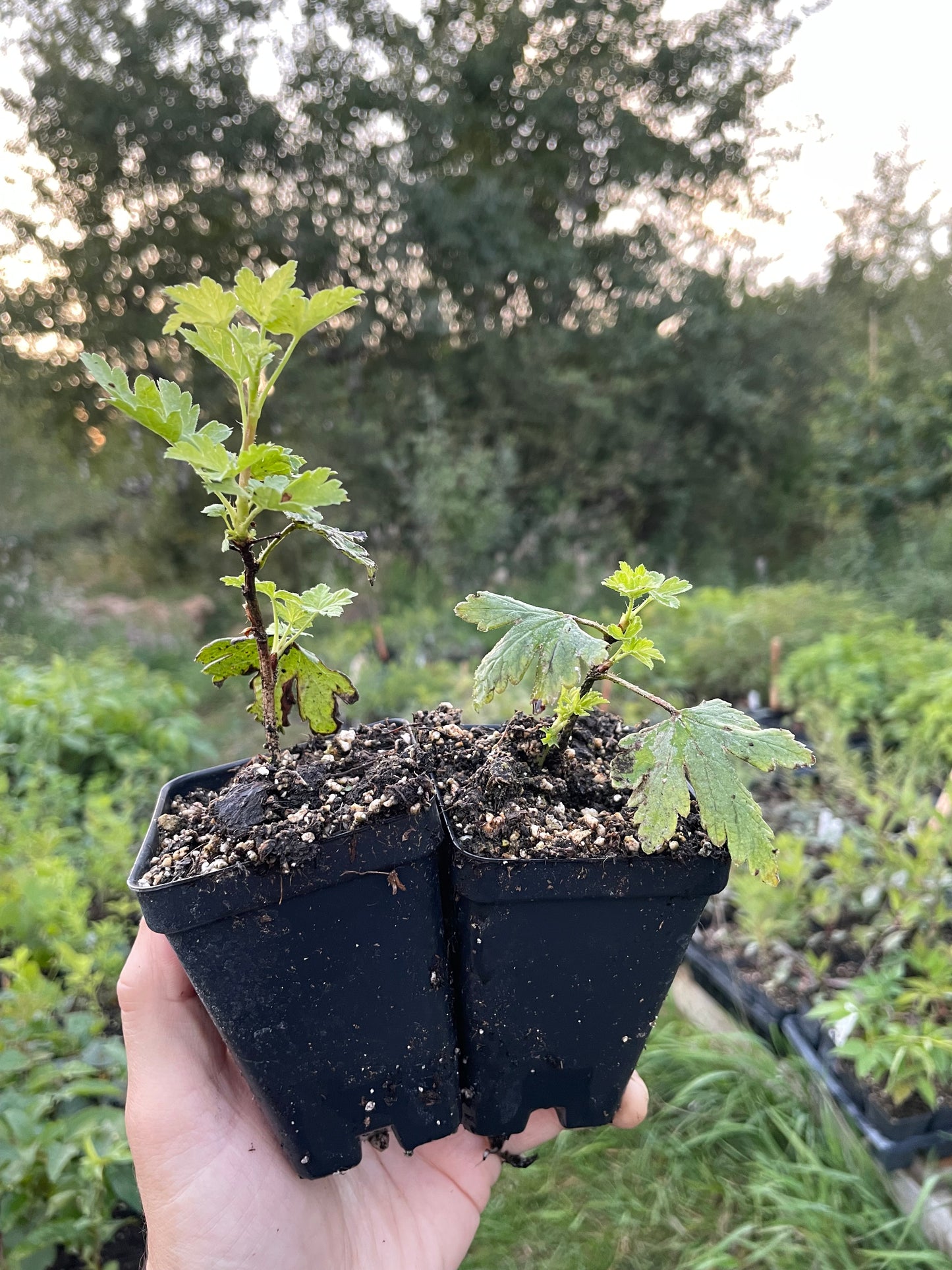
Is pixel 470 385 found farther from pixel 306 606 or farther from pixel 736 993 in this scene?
pixel 306 606

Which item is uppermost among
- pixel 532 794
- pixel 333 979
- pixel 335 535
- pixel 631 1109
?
pixel 335 535

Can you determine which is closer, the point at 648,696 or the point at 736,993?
the point at 648,696

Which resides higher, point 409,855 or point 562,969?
point 409,855

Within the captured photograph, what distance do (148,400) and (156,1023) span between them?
0.77 m

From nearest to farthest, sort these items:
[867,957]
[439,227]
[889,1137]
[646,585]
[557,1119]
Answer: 1. [646,585]
2. [557,1119]
3. [889,1137]
4. [867,957]
5. [439,227]

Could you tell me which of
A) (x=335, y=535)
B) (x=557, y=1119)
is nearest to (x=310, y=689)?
(x=335, y=535)

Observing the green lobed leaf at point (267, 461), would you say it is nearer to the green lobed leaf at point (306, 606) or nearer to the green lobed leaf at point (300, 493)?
the green lobed leaf at point (300, 493)

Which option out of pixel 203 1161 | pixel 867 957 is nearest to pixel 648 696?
pixel 203 1161

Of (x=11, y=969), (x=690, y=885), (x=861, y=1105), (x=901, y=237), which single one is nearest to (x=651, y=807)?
(x=690, y=885)

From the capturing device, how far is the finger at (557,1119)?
1.08 meters

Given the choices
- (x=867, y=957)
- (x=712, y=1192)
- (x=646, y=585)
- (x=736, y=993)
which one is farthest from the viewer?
(x=736, y=993)

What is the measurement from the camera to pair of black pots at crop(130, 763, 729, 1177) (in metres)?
0.72

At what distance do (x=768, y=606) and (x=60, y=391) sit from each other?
715 centimetres

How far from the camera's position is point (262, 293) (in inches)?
27.9
